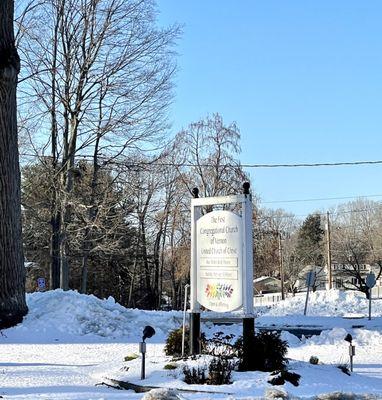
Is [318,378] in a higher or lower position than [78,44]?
lower

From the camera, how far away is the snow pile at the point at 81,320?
16859 mm

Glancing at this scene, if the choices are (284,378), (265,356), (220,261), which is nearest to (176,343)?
(220,261)

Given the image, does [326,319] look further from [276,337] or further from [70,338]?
[276,337]

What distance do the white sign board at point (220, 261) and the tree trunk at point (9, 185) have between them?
232 inches

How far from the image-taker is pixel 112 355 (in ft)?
44.4

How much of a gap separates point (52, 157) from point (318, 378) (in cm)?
2490

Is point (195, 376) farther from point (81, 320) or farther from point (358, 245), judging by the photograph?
point (358, 245)

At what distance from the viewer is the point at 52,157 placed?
3178 cm

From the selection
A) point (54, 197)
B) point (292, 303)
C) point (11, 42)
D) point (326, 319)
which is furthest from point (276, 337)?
point (292, 303)

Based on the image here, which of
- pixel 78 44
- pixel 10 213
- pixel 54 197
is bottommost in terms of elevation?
pixel 10 213

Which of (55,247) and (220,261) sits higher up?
(55,247)

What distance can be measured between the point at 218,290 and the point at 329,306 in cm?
2458

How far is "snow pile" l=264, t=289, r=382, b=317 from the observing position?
105 feet

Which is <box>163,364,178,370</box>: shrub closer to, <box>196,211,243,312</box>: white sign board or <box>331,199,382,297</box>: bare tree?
<box>196,211,243,312</box>: white sign board
